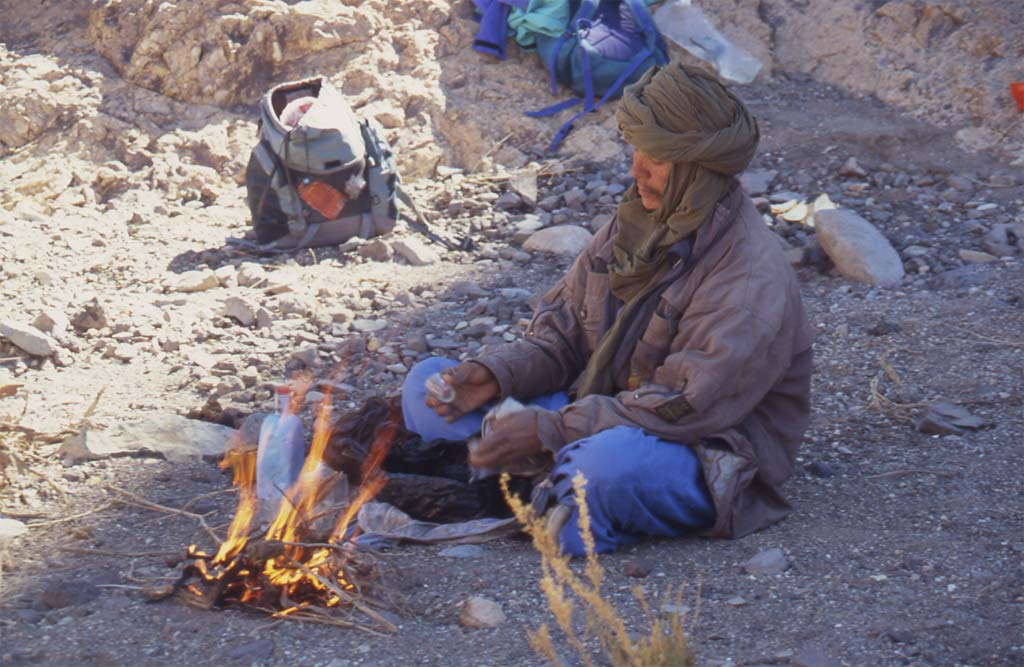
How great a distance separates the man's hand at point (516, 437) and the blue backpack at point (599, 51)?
424cm

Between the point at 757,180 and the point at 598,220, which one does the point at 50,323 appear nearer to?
the point at 598,220


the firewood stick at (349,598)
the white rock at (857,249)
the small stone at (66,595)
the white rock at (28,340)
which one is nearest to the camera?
the firewood stick at (349,598)

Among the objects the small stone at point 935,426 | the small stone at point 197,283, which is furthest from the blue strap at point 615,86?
the small stone at point 935,426

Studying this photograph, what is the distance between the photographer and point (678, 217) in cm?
347

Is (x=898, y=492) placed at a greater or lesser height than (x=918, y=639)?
lesser

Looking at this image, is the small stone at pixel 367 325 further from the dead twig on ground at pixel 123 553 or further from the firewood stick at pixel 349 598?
the firewood stick at pixel 349 598

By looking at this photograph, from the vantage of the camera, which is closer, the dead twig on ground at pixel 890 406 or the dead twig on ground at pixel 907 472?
the dead twig on ground at pixel 907 472

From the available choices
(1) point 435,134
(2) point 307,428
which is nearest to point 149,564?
(2) point 307,428

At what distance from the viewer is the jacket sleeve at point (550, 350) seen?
377cm

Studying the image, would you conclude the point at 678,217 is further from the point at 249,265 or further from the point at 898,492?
the point at 249,265

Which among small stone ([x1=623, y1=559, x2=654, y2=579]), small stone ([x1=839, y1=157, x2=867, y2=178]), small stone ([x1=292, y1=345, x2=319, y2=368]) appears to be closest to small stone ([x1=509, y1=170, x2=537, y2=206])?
small stone ([x1=839, y1=157, x2=867, y2=178])

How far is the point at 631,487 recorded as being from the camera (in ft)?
10.9

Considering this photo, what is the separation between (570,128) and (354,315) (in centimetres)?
253

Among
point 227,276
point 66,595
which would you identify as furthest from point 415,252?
point 66,595
